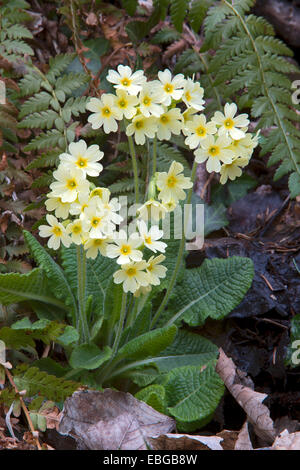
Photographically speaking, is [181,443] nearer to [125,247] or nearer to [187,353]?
[187,353]

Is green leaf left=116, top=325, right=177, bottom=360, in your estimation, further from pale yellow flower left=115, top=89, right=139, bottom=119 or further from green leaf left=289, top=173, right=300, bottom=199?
green leaf left=289, top=173, right=300, bottom=199

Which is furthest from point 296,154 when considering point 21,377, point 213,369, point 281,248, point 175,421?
point 21,377

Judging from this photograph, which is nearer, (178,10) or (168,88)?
(168,88)

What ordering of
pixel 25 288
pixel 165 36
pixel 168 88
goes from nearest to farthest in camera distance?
pixel 168 88, pixel 25 288, pixel 165 36

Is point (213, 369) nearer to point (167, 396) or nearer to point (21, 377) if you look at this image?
point (167, 396)

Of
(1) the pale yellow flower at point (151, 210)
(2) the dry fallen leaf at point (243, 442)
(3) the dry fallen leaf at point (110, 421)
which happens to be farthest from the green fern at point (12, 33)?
(2) the dry fallen leaf at point (243, 442)

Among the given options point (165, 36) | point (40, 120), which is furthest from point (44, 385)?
point (165, 36)

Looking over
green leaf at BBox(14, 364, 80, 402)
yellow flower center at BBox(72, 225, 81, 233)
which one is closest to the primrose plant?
yellow flower center at BBox(72, 225, 81, 233)
